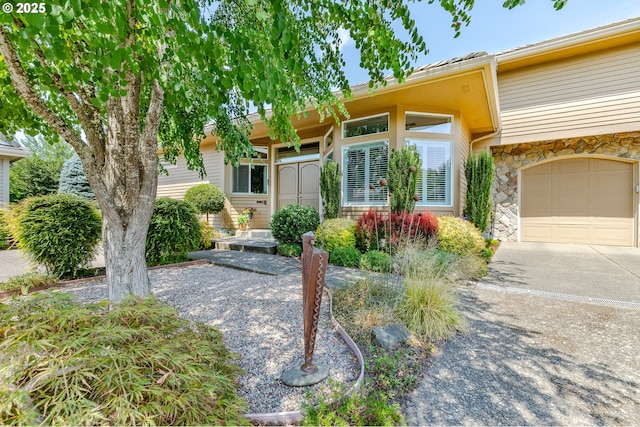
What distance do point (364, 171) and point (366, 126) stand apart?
112cm

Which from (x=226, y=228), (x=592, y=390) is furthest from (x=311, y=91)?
(x=226, y=228)

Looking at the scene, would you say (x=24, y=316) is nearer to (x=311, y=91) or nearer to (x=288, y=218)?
(x=311, y=91)

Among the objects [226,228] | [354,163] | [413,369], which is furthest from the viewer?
[226,228]

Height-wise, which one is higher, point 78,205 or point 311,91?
point 311,91

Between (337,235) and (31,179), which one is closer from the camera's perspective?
(337,235)

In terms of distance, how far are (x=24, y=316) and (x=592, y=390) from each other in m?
3.29

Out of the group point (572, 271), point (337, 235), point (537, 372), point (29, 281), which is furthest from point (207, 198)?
point (572, 271)

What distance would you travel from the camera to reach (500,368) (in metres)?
2.05

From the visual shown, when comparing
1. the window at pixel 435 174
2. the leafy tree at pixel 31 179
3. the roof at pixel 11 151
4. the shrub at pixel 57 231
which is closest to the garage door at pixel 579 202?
the window at pixel 435 174

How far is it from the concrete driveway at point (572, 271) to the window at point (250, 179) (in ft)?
23.2

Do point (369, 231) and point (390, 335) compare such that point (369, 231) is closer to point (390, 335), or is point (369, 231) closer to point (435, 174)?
point (435, 174)

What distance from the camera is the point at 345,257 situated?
17.2 feet

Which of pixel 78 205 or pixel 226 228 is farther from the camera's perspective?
pixel 226 228

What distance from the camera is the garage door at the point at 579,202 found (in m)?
7.23
